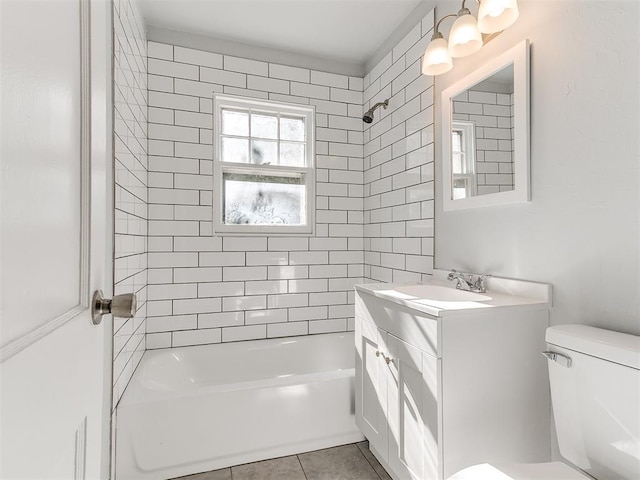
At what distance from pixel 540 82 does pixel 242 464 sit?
7.59 ft

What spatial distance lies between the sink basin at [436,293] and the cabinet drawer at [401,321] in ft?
0.59

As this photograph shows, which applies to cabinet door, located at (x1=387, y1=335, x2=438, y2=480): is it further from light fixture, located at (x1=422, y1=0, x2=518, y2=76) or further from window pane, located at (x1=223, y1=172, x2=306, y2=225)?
window pane, located at (x1=223, y1=172, x2=306, y2=225)

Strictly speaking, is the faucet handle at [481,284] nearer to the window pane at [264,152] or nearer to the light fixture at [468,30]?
the light fixture at [468,30]

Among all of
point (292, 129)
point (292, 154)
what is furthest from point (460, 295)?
point (292, 129)

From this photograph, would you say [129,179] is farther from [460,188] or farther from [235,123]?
[460,188]

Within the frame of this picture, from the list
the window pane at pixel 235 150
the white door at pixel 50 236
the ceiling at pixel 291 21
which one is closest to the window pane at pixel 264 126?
the window pane at pixel 235 150

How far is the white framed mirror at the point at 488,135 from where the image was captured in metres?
1.50

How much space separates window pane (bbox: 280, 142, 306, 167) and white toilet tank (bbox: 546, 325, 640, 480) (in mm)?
2170

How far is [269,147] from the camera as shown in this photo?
2.80 metres

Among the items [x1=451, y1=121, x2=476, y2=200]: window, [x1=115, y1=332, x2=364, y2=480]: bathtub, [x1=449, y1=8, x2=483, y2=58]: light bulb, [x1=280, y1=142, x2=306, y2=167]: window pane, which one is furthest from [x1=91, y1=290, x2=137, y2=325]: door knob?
[x1=280, y1=142, x2=306, y2=167]: window pane

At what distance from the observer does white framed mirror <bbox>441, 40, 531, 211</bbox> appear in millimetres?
1495

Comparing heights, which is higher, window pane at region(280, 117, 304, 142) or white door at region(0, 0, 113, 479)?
window pane at region(280, 117, 304, 142)

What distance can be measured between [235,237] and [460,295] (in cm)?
166

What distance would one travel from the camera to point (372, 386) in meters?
1.73
